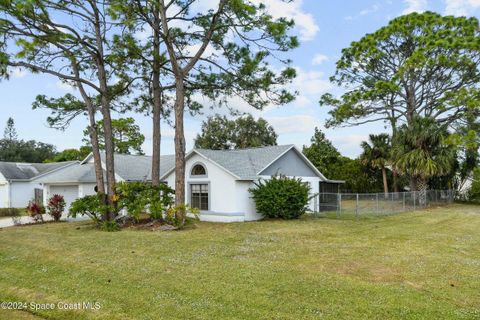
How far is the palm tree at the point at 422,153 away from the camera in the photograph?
79.1 ft

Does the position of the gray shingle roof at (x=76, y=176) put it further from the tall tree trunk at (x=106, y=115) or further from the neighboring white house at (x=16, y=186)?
the tall tree trunk at (x=106, y=115)

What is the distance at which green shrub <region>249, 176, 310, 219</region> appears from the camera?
59.0ft

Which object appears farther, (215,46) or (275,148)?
(275,148)

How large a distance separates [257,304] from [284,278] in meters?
1.55

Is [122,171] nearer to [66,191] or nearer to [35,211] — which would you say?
[66,191]

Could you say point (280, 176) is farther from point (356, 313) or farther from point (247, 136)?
point (247, 136)

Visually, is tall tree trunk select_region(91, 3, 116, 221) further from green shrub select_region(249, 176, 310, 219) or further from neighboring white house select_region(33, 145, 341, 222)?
green shrub select_region(249, 176, 310, 219)

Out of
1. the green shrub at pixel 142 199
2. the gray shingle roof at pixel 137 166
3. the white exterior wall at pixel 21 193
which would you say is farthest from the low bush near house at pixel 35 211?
the white exterior wall at pixel 21 193

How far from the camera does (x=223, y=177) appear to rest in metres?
18.3

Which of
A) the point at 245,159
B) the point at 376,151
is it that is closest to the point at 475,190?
the point at 376,151

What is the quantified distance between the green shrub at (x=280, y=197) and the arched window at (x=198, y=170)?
265 cm

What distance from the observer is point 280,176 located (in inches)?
738

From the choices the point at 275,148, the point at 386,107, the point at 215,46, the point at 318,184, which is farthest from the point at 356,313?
the point at 386,107

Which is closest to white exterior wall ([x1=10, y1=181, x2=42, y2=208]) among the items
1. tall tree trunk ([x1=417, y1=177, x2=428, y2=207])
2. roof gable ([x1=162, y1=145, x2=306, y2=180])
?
roof gable ([x1=162, y1=145, x2=306, y2=180])
